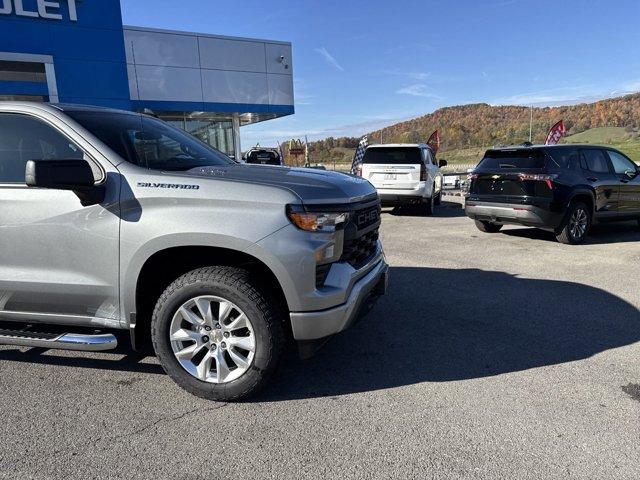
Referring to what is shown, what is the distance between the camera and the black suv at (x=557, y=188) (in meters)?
7.94

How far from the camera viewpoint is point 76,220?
3.09 metres

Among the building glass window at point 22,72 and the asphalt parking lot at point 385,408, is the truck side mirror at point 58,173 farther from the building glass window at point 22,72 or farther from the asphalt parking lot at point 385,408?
the building glass window at point 22,72

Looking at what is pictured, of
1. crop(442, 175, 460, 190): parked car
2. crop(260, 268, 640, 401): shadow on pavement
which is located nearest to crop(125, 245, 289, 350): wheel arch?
crop(260, 268, 640, 401): shadow on pavement

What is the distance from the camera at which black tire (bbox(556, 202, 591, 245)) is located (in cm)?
805

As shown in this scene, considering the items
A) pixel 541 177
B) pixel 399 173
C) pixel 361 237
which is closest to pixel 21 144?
pixel 361 237

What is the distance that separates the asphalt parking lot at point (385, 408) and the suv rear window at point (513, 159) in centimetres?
379

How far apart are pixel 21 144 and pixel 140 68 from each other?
16.7m

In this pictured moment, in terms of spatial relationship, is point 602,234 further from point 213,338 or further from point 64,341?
point 64,341

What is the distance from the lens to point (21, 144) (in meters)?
3.30

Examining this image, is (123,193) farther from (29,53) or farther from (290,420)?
(29,53)

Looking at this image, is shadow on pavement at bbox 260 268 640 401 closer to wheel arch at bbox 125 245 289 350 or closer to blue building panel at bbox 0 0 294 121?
wheel arch at bbox 125 245 289 350

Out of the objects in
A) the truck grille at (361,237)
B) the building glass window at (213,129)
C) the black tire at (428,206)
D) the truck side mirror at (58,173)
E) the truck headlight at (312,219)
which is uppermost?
the building glass window at (213,129)

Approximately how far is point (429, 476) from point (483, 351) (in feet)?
5.44

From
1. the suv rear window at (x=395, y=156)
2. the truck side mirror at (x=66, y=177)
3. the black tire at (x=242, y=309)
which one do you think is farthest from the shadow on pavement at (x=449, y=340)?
the suv rear window at (x=395, y=156)
